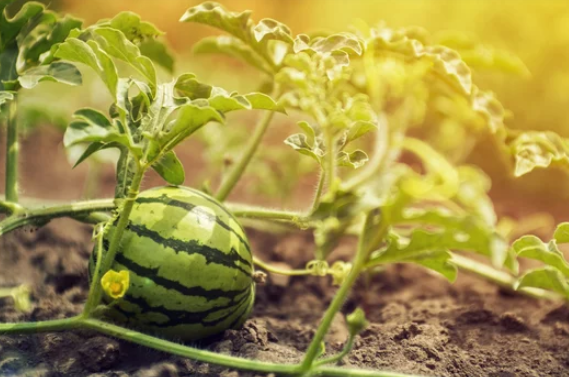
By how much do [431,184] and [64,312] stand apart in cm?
110

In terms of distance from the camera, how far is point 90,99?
3652 millimetres

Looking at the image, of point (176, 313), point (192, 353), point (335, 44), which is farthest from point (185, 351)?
point (335, 44)

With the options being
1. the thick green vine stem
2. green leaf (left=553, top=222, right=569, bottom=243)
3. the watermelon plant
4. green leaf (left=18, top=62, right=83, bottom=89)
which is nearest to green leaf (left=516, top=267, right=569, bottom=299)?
the watermelon plant

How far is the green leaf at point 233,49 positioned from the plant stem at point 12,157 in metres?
0.58

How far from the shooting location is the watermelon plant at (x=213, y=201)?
1.06m

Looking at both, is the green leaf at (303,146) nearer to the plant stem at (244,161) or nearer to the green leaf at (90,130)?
the green leaf at (90,130)

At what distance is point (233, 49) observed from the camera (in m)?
1.86

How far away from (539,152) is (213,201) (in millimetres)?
847

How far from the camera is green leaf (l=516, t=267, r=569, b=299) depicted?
4.25 ft

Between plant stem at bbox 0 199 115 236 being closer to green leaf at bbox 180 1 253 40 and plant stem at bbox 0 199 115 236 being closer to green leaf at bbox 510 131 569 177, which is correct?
green leaf at bbox 180 1 253 40

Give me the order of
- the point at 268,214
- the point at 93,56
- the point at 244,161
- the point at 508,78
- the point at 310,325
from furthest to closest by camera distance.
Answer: the point at 508,78
the point at 244,161
the point at 310,325
the point at 268,214
the point at 93,56

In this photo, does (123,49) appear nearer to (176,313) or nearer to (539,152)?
(176,313)

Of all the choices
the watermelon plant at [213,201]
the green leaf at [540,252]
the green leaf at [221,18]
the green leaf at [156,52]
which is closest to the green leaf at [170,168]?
the watermelon plant at [213,201]

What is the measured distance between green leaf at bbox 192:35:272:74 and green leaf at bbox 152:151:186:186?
21.4 inches
